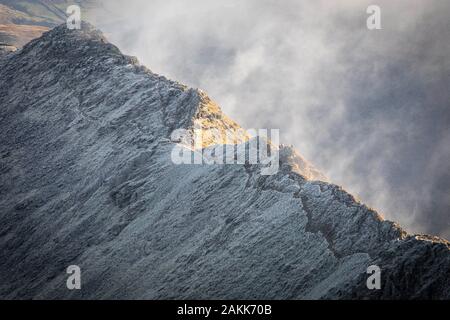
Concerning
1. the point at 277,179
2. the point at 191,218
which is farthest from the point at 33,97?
the point at 277,179

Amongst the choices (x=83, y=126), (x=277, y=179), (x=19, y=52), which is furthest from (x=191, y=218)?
(x=19, y=52)

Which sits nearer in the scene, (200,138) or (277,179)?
(277,179)

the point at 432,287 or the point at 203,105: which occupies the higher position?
the point at 203,105

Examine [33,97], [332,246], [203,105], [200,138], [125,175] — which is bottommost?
[332,246]

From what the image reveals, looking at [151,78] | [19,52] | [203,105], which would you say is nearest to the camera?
[203,105]
